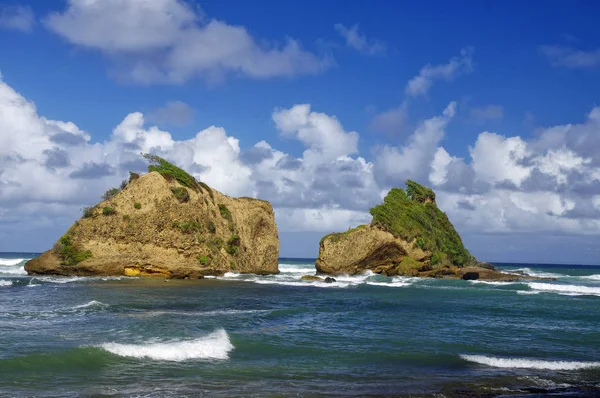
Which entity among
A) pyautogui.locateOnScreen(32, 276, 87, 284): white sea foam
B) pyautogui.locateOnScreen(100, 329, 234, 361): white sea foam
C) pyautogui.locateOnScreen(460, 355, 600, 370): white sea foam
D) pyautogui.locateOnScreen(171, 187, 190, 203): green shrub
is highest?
pyautogui.locateOnScreen(171, 187, 190, 203): green shrub

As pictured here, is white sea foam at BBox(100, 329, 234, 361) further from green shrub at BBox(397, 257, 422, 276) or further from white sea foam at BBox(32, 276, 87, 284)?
green shrub at BBox(397, 257, 422, 276)

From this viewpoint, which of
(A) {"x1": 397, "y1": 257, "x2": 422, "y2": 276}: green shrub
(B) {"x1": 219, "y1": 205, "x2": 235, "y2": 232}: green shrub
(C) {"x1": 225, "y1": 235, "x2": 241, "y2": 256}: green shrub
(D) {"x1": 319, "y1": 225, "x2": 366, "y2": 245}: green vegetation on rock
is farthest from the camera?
(D) {"x1": 319, "y1": 225, "x2": 366, "y2": 245}: green vegetation on rock

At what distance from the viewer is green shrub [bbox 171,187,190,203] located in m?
49.4

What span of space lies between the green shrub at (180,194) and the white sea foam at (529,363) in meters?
35.7

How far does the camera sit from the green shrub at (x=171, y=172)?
50969 millimetres

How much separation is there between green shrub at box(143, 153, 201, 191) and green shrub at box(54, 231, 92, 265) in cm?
963

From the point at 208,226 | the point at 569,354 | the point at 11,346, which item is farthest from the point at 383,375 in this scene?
the point at 208,226

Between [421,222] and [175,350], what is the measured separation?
52.1 metres

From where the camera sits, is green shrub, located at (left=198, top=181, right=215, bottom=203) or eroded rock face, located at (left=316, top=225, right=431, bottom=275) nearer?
green shrub, located at (left=198, top=181, right=215, bottom=203)

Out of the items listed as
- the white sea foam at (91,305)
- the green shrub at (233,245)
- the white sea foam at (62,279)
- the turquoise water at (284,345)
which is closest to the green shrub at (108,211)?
the white sea foam at (62,279)

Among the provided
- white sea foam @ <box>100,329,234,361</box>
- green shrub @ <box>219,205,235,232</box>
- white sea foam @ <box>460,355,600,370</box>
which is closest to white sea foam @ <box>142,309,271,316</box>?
white sea foam @ <box>100,329,234,361</box>

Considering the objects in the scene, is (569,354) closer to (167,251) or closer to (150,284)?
(150,284)

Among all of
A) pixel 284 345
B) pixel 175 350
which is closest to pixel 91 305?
pixel 175 350

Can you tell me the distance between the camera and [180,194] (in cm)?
4959
